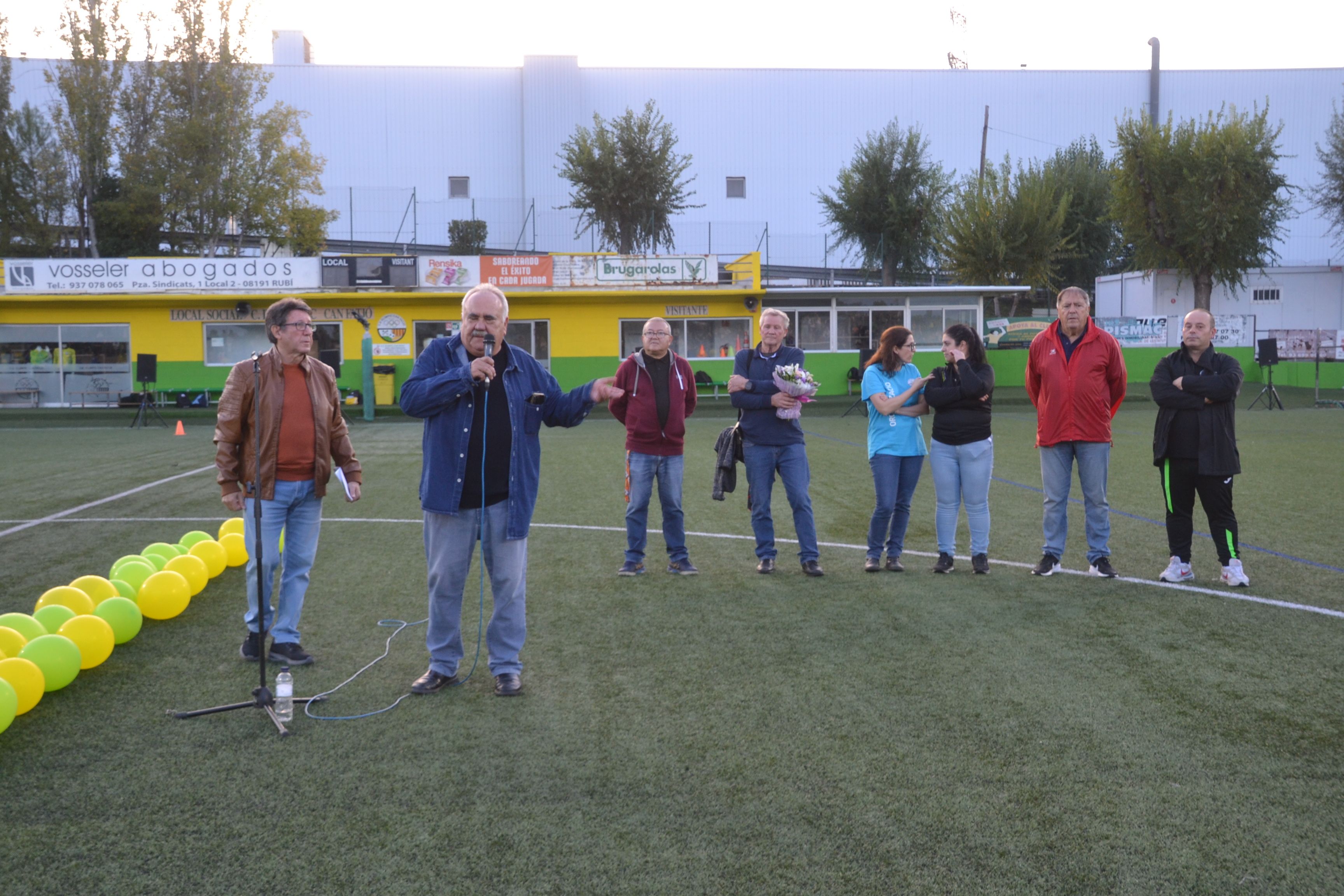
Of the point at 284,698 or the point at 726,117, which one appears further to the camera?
the point at 726,117

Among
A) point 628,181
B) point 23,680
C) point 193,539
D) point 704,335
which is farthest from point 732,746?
point 628,181

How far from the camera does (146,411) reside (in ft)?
82.8

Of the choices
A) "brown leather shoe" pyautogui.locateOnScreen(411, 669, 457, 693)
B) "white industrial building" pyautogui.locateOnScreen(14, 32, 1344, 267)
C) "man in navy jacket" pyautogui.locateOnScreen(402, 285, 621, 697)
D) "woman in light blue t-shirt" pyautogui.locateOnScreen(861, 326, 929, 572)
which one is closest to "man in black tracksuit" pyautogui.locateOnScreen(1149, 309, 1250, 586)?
"woman in light blue t-shirt" pyautogui.locateOnScreen(861, 326, 929, 572)

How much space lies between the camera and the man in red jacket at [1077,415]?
7.07m

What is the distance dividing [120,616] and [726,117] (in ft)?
153

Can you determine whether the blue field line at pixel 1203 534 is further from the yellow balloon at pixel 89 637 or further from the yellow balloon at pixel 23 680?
the yellow balloon at pixel 23 680

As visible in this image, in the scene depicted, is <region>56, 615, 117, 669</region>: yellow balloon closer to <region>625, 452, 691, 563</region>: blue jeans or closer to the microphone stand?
the microphone stand

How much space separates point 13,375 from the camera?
27844 mm

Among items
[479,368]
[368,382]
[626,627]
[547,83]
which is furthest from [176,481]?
[547,83]

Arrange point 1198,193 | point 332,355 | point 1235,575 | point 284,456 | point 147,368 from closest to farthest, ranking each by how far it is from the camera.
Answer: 1. point 284,456
2. point 1235,575
3. point 147,368
4. point 332,355
5. point 1198,193

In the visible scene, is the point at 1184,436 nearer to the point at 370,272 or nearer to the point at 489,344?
the point at 489,344

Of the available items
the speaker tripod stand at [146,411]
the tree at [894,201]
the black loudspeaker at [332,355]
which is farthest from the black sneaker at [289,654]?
the tree at [894,201]

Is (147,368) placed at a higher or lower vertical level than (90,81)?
lower

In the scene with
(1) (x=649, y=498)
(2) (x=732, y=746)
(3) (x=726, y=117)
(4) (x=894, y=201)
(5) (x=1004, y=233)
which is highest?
(3) (x=726, y=117)
